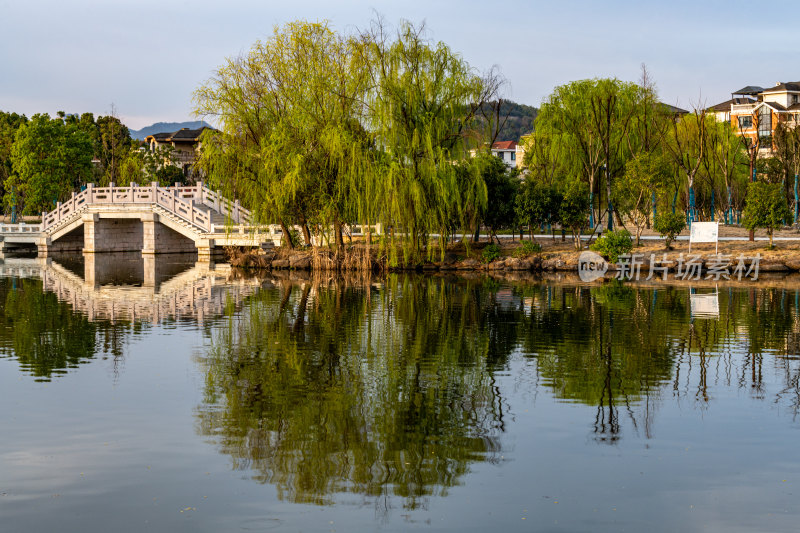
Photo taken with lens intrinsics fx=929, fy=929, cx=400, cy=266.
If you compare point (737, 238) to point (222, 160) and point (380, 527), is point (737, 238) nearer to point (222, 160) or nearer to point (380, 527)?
point (222, 160)

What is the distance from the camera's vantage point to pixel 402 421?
9.91 metres

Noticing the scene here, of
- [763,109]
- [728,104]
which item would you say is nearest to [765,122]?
[763,109]

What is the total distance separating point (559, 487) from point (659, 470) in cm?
106

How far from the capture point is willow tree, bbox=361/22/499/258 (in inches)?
1239

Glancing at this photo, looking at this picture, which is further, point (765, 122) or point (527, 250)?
point (765, 122)

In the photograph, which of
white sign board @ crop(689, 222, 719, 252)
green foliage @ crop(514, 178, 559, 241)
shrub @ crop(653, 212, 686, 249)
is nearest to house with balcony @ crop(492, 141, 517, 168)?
green foliage @ crop(514, 178, 559, 241)

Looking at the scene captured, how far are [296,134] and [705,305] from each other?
56.2ft

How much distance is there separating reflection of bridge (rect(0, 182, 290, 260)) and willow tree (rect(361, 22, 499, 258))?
8797mm

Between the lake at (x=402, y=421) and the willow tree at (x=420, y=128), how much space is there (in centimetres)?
1192

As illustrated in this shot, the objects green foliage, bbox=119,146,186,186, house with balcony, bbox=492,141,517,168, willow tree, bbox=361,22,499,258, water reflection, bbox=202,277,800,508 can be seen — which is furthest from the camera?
house with balcony, bbox=492,141,517,168

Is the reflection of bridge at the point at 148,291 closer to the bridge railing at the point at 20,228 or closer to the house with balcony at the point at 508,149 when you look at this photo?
the bridge railing at the point at 20,228

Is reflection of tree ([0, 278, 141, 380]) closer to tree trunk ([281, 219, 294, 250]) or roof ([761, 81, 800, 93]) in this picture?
tree trunk ([281, 219, 294, 250])

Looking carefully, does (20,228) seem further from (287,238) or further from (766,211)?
(766,211)

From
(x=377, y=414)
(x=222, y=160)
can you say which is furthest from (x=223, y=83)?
(x=377, y=414)
